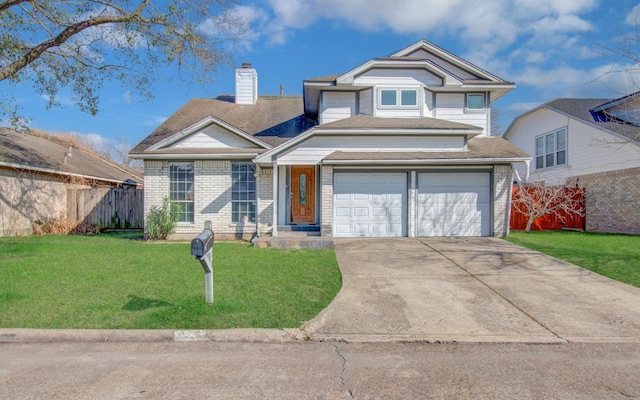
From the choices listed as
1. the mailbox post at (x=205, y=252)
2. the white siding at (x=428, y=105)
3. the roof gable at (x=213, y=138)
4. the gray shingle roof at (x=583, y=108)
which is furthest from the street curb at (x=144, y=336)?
the gray shingle roof at (x=583, y=108)

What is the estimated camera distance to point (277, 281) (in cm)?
706

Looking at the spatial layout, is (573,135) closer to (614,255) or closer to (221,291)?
(614,255)

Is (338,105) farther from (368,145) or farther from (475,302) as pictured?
(475,302)

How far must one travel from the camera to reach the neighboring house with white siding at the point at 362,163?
12.2 metres

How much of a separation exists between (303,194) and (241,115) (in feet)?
16.5

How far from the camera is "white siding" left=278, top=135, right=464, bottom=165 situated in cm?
1227

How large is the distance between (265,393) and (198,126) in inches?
439

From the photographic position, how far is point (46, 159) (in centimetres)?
1652

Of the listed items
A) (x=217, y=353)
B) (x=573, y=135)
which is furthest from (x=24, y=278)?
(x=573, y=135)

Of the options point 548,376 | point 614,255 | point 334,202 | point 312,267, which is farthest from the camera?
point 334,202

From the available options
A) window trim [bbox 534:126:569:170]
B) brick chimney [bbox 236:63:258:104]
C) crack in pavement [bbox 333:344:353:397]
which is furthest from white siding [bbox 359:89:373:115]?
window trim [bbox 534:126:569:170]

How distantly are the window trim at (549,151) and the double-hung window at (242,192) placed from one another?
52.2 ft

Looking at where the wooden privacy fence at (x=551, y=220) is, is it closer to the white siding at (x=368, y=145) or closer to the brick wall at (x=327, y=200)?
the white siding at (x=368, y=145)

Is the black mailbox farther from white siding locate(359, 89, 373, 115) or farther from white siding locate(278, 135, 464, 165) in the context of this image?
white siding locate(359, 89, 373, 115)
